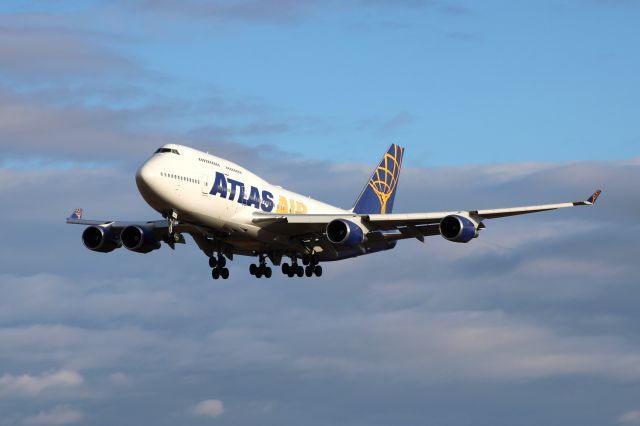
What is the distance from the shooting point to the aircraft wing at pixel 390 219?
72562 mm

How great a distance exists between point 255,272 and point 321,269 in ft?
13.9

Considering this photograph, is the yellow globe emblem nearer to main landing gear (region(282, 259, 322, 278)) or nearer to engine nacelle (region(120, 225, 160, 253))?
main landing gear (region(282, 259, 322, 278))

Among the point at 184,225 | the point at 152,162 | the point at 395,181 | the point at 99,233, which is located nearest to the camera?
the point at 152,162

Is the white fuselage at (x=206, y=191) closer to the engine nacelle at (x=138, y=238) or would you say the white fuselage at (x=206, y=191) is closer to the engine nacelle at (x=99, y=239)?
the engine nacelle at (x=138, y=238)

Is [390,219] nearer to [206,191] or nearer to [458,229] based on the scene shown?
[458,229]

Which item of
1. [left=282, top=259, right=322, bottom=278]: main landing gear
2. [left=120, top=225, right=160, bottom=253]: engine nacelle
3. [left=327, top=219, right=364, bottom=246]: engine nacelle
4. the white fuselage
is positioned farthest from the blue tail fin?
[left=120, top=225, right=160, bottom=253]: engine nacelle

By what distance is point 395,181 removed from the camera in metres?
96.2

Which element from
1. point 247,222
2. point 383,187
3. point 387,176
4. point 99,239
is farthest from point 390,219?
point 387,176

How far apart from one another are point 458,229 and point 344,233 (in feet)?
21.5

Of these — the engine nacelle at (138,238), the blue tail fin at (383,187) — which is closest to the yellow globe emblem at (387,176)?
the blue tail fin at (383,187)

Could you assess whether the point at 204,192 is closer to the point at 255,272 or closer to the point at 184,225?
the point at 184,225

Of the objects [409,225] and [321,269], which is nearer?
[409,225]

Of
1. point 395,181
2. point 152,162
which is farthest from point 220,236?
point 395,181

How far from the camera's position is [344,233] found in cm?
7250
